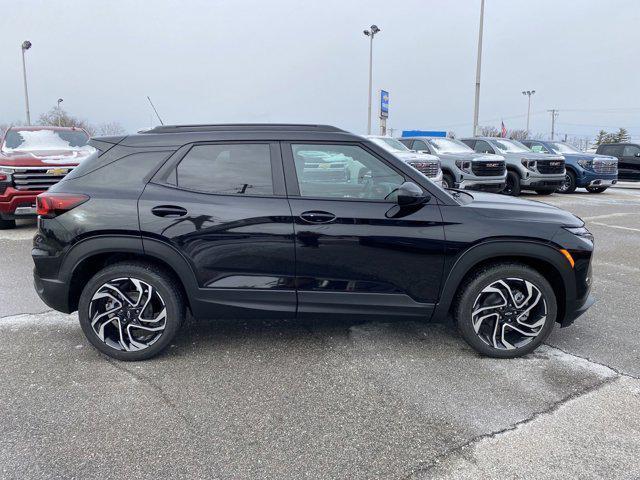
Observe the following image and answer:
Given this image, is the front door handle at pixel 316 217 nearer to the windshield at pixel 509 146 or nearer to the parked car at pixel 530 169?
the parked car at pixel 530 169

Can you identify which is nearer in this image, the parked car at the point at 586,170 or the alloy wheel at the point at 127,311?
the alloy wheel at the point at 127,311

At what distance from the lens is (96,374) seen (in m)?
3.38

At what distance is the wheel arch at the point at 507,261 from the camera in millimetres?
3459

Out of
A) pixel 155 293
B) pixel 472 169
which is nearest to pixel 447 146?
pixel 472 169

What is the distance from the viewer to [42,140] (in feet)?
31.3

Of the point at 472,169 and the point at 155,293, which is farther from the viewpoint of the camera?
the point at 472,169

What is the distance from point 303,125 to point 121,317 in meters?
1.97

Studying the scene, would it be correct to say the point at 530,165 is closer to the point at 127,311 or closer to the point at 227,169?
the point at 227,169

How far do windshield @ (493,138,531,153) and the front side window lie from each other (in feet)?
43.6

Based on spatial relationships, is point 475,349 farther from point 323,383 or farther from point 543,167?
point 543,167

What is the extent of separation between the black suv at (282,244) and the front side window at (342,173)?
1 cm

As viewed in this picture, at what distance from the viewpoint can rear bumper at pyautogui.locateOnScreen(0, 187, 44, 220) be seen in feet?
26.6

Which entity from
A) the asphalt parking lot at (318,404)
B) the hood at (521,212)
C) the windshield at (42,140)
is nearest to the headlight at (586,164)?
the asphalt parking lot at (318,404)

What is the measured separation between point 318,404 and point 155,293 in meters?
1.44
